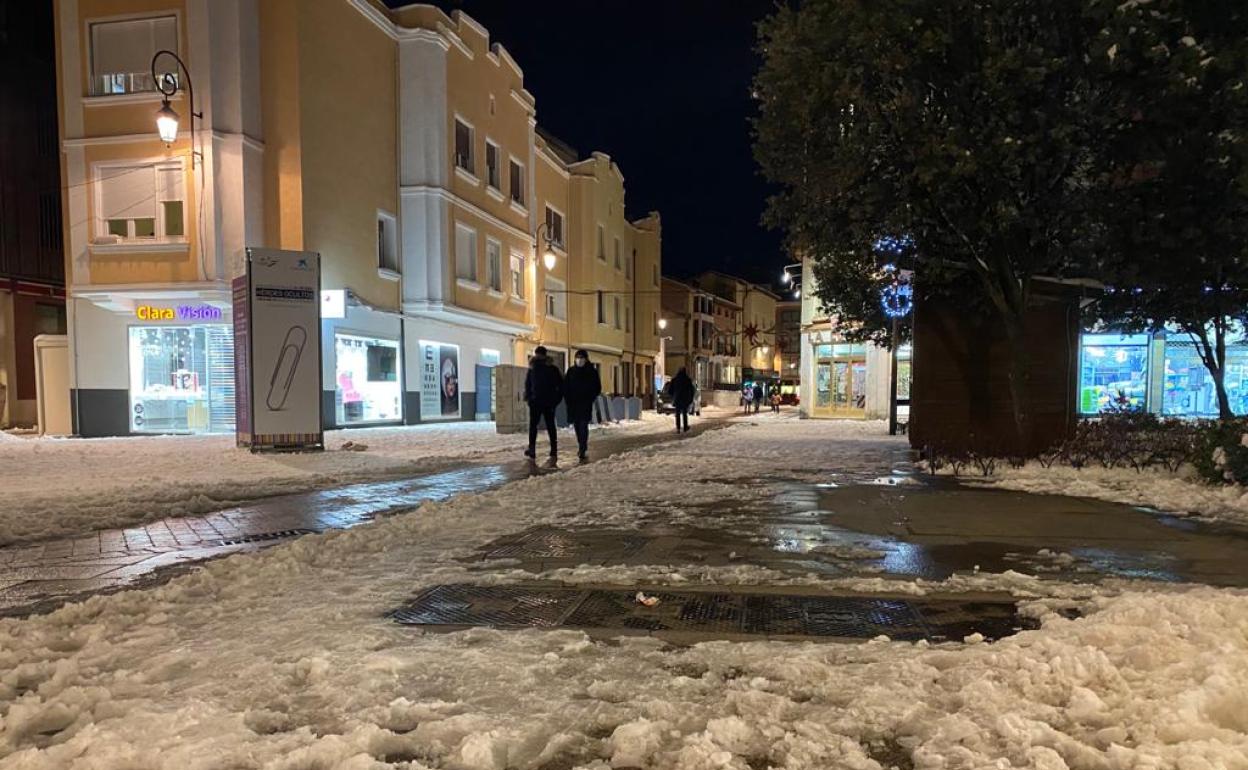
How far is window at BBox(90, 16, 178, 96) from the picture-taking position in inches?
674

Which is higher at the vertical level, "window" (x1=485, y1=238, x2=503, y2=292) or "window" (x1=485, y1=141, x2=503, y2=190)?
"window" (x1=485, y1=141, x2=503, y2=190)

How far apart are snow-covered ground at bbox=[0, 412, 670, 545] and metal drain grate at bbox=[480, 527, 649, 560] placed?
392cm

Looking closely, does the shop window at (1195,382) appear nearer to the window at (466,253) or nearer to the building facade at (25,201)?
the window at (466,253)

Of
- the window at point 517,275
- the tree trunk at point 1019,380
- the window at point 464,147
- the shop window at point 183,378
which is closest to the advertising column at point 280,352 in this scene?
the shop window at point 183,378

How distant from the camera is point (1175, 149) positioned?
357 inches

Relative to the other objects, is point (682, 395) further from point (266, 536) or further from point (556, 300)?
point (556, 300)

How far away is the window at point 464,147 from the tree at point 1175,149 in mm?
18303

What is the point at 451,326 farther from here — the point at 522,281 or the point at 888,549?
the point at 888,549

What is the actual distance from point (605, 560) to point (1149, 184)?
29.8 ft

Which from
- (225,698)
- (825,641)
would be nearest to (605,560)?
(825,641)

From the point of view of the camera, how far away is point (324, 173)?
18250 mm

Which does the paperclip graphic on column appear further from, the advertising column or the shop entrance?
the shop entrance

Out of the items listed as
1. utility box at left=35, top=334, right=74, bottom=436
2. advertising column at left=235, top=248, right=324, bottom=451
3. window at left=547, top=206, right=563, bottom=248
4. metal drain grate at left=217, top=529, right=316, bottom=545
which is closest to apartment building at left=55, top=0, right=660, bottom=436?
utility box at left=35, top=334, right=74, bottom=436

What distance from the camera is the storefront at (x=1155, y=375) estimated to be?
21.4 meters
